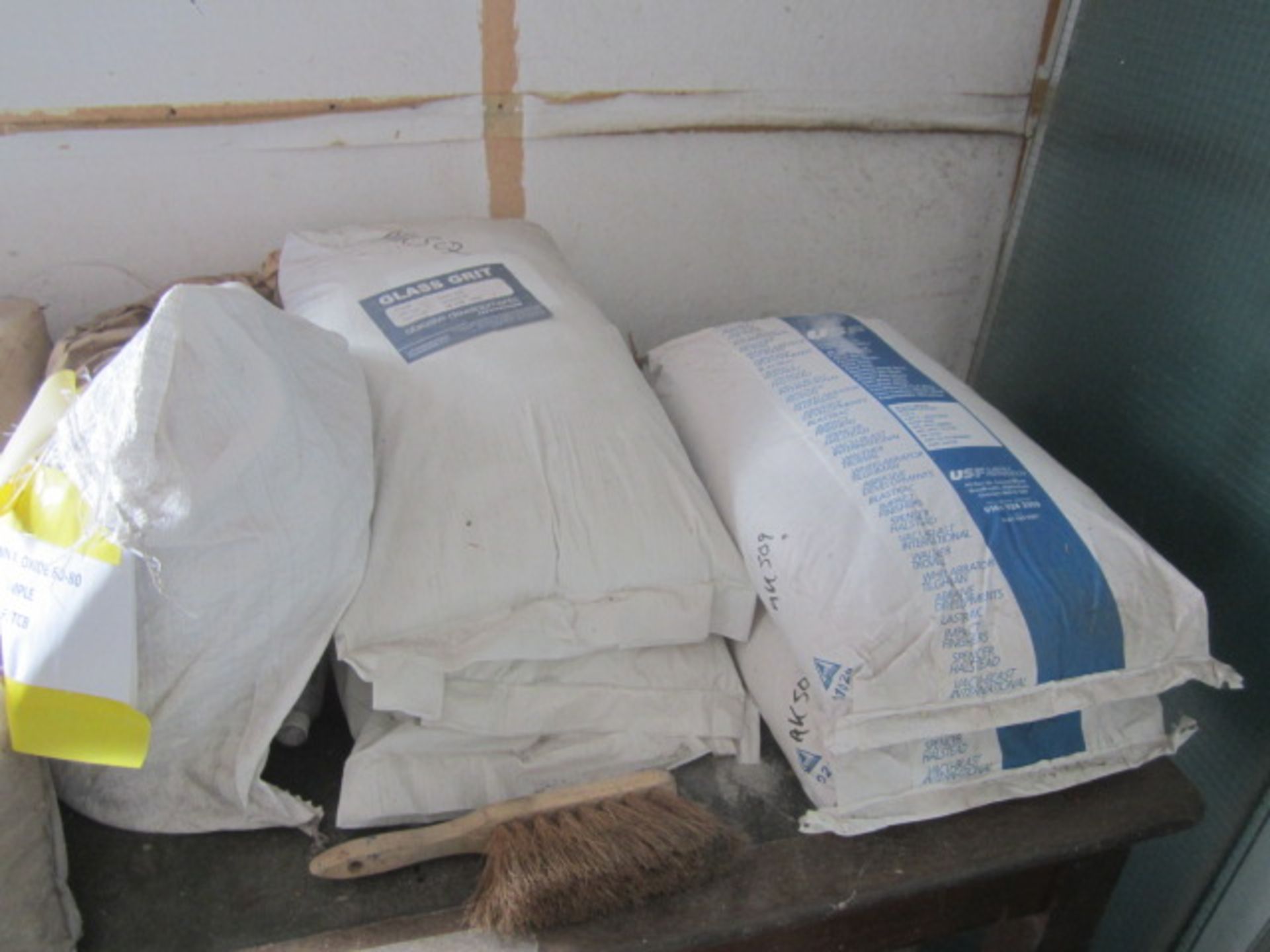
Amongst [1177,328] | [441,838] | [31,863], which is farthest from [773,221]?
[31,863]

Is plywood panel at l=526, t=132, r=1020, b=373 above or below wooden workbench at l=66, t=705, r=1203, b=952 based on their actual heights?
above

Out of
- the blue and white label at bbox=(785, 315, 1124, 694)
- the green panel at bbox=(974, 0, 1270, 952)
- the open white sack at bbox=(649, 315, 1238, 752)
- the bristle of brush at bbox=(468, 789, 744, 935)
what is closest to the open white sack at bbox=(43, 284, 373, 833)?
the bristle of brush at bbox=(468, 789, 744, 935)

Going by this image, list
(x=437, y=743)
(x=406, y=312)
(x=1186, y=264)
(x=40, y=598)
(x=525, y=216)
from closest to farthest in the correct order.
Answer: (x=40, y=598) → (x=437, y=743) → (x=406, y=312) → (x=1186, y=264) → (x=525, y=216)

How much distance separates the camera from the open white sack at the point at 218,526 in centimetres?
57

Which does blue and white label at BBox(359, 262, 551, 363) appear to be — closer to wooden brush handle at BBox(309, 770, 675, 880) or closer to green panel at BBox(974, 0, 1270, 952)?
wooden brush handle at BBox(309, 770, 675, 880)

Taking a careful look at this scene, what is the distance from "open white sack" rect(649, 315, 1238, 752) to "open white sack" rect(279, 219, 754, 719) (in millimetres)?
65

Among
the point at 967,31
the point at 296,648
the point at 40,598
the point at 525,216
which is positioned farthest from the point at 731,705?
the point at 967,31

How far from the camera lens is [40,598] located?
0.59 meters

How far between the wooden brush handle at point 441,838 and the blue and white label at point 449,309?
1.21ft

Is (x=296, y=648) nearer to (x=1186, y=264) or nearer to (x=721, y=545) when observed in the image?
(x=721, y=545)

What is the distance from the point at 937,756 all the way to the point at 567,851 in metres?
0.28

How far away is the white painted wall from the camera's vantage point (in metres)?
0.94

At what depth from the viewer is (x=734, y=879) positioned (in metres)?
0.68

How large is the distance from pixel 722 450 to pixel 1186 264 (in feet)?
1.78
